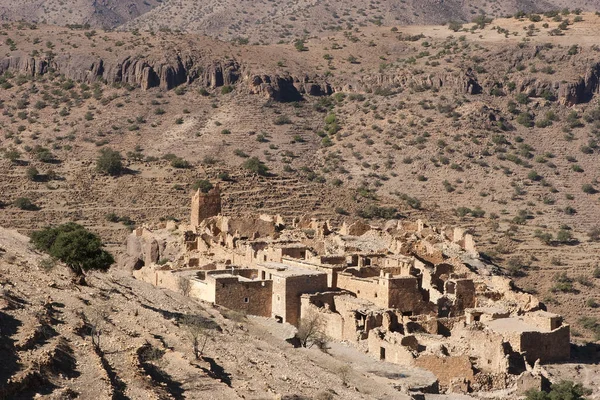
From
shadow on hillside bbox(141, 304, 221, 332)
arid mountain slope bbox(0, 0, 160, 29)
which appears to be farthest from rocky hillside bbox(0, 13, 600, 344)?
arid mountain slope bbox(0, 0, 160, 29)

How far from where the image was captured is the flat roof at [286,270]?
3784 cm

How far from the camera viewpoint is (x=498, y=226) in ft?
226

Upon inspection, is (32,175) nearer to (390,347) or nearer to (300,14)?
(390,347)

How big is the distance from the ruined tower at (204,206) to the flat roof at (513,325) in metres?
19.2

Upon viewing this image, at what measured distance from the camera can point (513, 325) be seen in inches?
1453

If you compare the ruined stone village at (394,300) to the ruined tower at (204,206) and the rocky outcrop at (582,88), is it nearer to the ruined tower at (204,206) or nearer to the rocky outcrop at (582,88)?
the ruined tower at (204,206)

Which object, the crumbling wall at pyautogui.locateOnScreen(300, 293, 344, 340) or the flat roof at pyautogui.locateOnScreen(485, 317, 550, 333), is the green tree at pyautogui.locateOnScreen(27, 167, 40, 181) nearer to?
the crumbling wall at pyautogui.locateOnScreen(300, 293, 344, 340)

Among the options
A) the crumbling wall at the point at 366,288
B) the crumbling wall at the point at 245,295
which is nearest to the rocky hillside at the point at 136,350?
the crumbling wall at the point at 245,295

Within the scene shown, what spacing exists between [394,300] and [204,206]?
18020 millimetres

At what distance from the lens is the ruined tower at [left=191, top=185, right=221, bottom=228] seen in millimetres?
53625

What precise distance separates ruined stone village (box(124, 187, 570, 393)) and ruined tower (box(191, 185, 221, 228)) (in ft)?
21.5

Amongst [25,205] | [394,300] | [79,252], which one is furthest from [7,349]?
[25,205]

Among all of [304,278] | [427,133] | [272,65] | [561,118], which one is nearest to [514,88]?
[561,118]

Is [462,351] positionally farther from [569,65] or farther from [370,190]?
[569,65]
